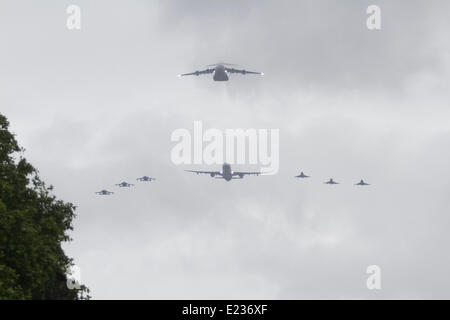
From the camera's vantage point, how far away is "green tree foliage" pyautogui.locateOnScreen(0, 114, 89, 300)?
57.0 m

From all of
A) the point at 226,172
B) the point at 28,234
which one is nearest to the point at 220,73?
the point at 226,172

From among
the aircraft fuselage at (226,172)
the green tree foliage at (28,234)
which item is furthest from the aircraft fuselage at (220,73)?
the green tree foliage at (28,234)

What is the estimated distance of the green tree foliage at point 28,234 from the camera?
57031 millimetres

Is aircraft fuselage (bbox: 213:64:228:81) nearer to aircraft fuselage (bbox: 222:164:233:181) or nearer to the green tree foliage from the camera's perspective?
aircraft fuselage (bbox: 222:164:233:181)

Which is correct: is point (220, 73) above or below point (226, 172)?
above

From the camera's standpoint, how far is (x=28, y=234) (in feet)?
190

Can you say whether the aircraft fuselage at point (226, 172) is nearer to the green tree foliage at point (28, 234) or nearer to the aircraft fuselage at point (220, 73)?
the aircraft fuselage at point (220, 73)

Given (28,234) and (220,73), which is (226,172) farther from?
(28,234)
